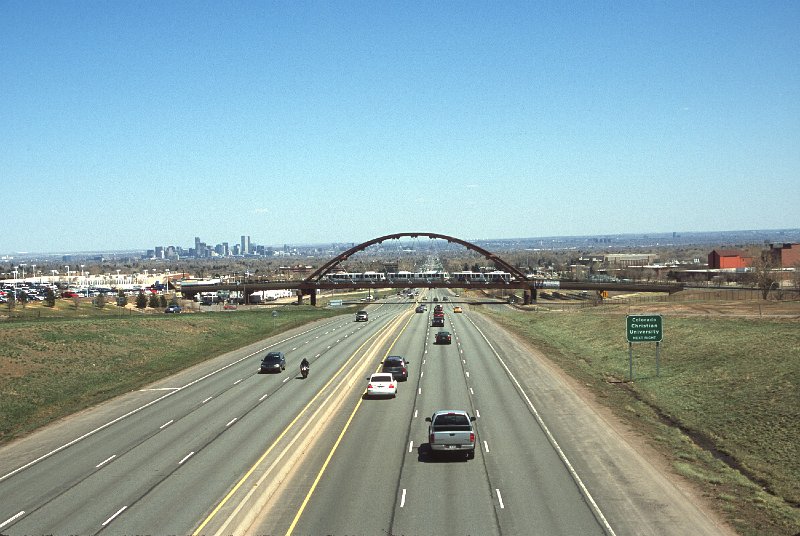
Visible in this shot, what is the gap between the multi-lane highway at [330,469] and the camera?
2281 centimetres

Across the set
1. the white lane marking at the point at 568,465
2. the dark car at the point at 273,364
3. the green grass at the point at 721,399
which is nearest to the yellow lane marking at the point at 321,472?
the white lane marking at the point at 568,465

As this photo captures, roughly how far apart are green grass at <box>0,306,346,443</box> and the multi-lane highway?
436 centimetres

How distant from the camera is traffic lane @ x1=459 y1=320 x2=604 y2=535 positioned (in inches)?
888

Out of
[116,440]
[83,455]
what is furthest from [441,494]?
[116,440]

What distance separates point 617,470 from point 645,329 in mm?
29832

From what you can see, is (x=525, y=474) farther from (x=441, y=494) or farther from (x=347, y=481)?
(x=347, y=481)

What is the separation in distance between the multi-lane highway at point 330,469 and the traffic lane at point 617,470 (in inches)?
3.9

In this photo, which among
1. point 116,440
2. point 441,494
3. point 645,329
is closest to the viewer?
point 441,494

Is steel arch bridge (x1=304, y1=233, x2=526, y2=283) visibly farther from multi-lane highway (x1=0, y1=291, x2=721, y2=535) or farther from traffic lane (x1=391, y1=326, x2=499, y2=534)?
traffic lane (x1=391, y1=326, x2=499, y2=534)

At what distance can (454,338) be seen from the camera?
8662 cm

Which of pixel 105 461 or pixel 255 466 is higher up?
pixel 255 466

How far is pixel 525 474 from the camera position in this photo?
2798cm

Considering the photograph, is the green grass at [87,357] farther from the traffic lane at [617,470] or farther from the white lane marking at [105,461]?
the traffic lane at [617,470]

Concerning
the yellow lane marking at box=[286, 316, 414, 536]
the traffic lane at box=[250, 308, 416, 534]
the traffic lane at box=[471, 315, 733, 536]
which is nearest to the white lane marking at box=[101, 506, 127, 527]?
the traffic lane at box=[250, 308, 416, 534]
